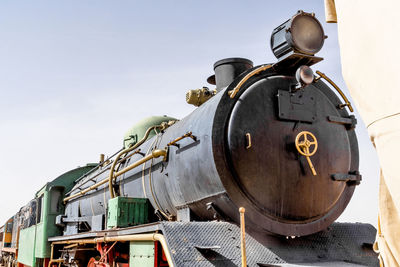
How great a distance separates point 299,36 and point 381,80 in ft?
8.00

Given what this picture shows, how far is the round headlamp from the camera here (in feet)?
12.6

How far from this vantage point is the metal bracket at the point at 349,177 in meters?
4.01

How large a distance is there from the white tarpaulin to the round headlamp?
6.72 ft

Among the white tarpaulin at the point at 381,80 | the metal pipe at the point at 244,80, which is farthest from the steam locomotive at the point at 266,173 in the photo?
the white tarpaulin at the point at 381,80

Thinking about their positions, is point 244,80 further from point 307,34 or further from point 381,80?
point 381,80

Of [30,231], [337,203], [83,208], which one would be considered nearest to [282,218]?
[337,203]

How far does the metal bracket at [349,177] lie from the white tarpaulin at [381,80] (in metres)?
2.22

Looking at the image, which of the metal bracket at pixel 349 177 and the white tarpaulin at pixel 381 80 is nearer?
the white tarpaulin at pixel 381 80

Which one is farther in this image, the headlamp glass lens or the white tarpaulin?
the headlamp glass lens

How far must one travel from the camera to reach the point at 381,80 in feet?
5.16

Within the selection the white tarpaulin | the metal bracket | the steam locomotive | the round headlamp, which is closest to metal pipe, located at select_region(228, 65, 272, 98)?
the steam locomotive

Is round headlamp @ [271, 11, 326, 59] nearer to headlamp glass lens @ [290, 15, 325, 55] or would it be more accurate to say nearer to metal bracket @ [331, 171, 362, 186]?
headlamp glass lens @ [290, 15, 325, 55]

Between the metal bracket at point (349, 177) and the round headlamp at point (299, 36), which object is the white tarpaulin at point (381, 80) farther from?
the metal bracket at point (349, 177)

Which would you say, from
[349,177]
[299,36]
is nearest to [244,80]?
[299,36]
